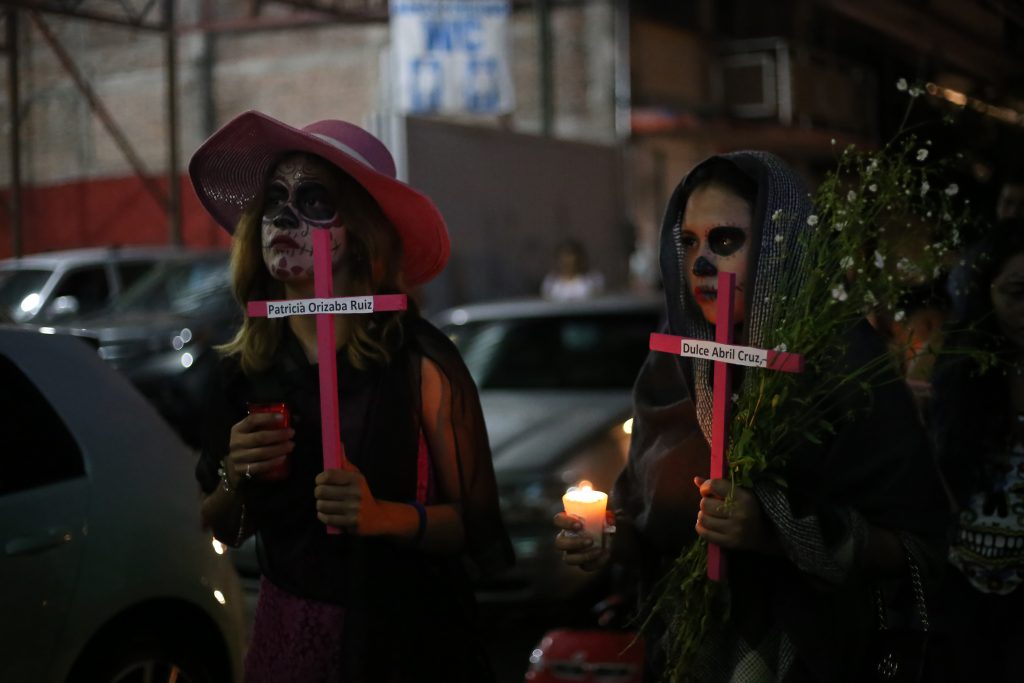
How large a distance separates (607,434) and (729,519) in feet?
13.3

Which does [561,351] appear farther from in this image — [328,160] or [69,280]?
[69,280]

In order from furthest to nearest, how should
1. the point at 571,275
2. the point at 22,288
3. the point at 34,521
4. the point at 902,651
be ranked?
the point at 571,275
the point at 22,288
the point at 34,521
the point at 902,651

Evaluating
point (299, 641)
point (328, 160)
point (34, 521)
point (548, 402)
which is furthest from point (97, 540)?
point (548, 402)

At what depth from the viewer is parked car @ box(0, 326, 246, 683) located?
144 inches

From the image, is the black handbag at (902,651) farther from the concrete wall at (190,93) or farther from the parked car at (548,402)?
the concrete wall at (190,93)

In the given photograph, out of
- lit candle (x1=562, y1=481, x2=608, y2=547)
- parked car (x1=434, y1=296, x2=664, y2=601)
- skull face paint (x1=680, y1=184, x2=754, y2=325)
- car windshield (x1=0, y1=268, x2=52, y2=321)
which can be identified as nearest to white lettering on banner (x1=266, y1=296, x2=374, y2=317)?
lit candle (x1=562, y1=481, x2=608, y2=547)

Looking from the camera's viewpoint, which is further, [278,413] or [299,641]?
[299,641]

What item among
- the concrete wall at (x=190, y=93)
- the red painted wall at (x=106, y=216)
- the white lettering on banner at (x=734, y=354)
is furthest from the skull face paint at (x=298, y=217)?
the red painted wall at (x=106, y=216)

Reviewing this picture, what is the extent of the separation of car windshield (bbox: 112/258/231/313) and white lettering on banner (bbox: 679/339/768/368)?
1019 centimetres

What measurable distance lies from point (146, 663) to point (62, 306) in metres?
8.39

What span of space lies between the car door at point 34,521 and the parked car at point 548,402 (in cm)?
270

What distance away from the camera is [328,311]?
2934 mm

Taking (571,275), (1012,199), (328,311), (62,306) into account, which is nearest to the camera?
(328,311)

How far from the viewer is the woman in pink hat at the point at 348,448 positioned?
9.90ft
